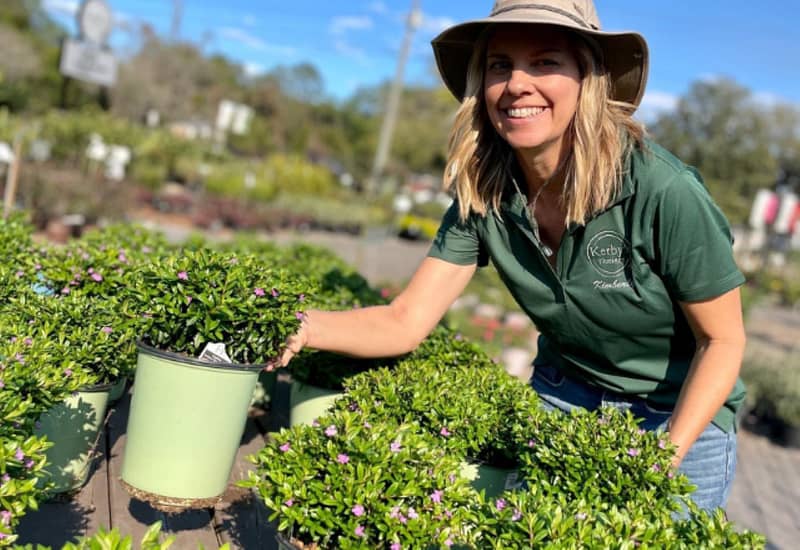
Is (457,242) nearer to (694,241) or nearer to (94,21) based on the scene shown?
(694,241)

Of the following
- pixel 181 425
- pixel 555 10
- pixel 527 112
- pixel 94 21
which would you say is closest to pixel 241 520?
pixel 181 425

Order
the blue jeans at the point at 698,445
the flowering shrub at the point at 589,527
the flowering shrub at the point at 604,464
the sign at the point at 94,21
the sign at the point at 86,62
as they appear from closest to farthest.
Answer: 1. the flowering shrub at the point at 589,527
2. the flowering shrub at the point at 604,464
3. the blue jeans at the point at 698,445
4. the sign at the point at 86,62
5. the sign at the point at 94,21

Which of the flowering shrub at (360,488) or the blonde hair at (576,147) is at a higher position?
the blonde hair at (576,147)

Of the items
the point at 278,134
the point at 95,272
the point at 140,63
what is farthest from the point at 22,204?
the point at 278,134

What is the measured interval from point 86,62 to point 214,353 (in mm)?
14521

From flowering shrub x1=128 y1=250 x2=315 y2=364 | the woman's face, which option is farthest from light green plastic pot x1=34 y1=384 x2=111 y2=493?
the woman's face

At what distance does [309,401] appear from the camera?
2602 mm

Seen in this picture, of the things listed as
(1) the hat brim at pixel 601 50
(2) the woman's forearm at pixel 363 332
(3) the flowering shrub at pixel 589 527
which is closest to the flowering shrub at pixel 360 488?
(3) the flowering shrub at pixel 589 527

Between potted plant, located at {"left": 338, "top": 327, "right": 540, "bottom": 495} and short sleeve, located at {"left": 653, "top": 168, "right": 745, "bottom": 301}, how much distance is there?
1.69 ft

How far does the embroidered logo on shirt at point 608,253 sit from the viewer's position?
1.98 meters

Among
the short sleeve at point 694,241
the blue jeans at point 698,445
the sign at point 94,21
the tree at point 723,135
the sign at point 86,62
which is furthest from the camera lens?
the tree at point 723,135

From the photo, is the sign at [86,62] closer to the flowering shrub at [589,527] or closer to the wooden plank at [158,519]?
the wooden plank at [158,519]

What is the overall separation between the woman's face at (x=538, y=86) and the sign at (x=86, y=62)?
13.9 meters

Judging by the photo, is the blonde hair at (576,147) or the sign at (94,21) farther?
the sign at (94,21)
